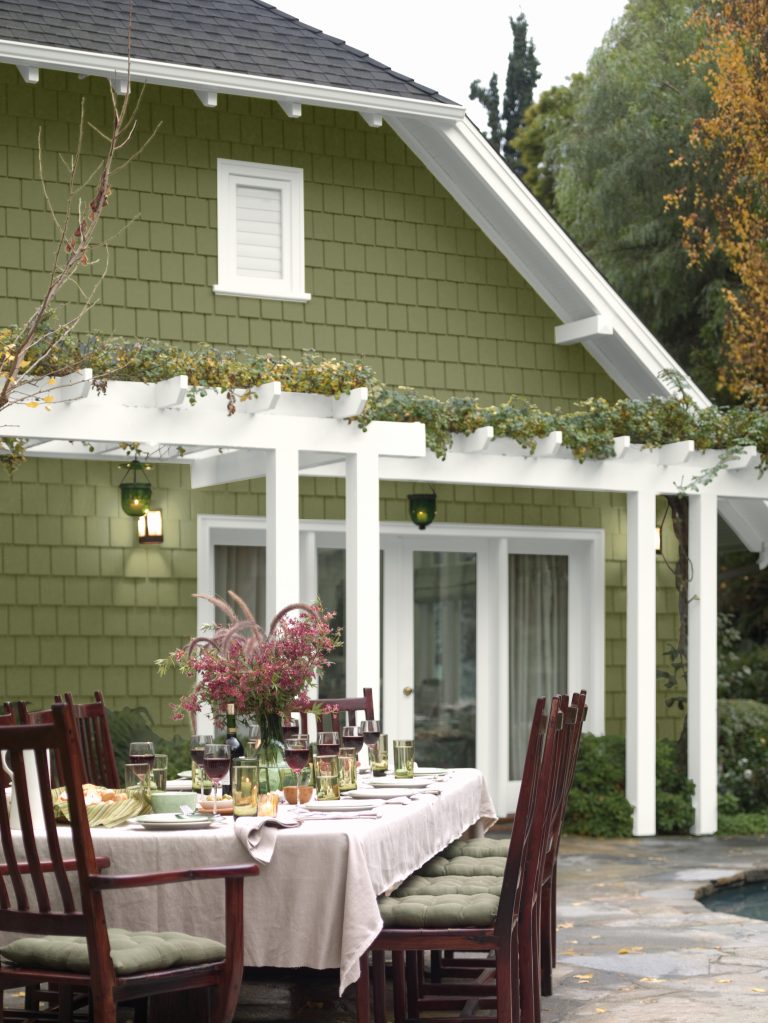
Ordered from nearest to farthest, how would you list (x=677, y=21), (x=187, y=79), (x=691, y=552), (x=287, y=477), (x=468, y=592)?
(x=287, y=477) < (x=187, y=79) < (x=691, y=552) < (x=468, y=592) < (x=677, y=21)

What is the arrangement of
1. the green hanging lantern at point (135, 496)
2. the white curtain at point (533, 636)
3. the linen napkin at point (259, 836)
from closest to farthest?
the linen napkin at point (259, 836)
the green hanging lantern at point (135, 496)
the white curtain at point (533, 636)

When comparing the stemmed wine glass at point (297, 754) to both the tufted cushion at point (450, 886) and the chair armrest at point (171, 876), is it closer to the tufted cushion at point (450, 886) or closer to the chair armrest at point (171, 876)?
the tufted cushion at point (450, 886)

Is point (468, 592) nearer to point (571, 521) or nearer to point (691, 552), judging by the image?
point (571, 521)

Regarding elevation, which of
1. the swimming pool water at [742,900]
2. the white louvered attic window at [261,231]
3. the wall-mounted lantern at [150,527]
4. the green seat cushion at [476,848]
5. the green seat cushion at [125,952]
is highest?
the white louvered attic window at [261,231]

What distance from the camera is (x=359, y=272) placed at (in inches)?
462

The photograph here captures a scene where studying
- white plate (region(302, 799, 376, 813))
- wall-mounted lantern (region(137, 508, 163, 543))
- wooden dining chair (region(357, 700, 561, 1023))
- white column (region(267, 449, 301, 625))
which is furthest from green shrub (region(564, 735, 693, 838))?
white plate (region(302, 799, 376, 813))

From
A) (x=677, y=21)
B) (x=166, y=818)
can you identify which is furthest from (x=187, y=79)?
(x=677, y=21)

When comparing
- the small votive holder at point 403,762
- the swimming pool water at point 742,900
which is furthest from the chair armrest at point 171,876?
the swimming pool water at point 742,900

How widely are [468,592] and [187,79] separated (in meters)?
4.42

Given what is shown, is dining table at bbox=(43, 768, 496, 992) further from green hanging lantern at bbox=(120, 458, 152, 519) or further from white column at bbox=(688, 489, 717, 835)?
white column at bbox=(688, 489, 717, 835)

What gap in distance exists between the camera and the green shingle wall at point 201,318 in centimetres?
1051

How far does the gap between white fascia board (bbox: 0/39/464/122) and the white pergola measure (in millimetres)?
2415

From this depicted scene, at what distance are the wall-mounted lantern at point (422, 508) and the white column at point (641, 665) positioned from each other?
1.45m

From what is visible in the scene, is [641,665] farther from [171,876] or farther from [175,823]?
[171,876]
